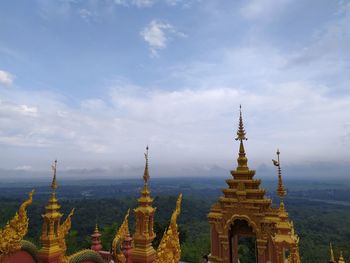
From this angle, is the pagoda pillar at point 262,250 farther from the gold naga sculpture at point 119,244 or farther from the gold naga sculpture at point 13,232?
the gold naga sculpture at point 13,232

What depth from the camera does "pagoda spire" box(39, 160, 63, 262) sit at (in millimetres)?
12234

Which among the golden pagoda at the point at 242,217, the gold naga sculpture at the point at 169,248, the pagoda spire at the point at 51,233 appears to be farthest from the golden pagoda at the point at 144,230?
the pagoda spire at the point at 51,233

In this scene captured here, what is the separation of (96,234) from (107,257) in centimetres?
179

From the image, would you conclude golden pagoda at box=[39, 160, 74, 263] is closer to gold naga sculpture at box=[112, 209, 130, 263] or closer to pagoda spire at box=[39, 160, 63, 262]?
pagoda spire at box=[39, 160, 63, 262]

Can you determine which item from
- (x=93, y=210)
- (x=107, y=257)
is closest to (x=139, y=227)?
(x=107, y=257)

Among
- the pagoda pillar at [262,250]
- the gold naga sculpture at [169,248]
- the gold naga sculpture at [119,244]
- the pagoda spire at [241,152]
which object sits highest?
the pagoda spire at [241,152]

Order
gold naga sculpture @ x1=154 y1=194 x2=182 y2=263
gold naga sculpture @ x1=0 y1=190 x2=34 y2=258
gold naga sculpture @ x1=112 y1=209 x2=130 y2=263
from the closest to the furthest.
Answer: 1. gold naga sculpture @ x1=154 y1=194 x2=182 y2=263
2. gold naga sculpture @ x1=0 y1=190 x2=34 y2=258
3. gold naga sculpture @ x1=112 y1=209 x2=130 y2=263

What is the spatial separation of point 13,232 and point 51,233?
76.8 inches

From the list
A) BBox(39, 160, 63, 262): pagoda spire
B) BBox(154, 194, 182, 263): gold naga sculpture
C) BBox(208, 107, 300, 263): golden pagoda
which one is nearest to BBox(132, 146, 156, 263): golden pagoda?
BBox(154, 194, 182, 263): gold naga sculpture

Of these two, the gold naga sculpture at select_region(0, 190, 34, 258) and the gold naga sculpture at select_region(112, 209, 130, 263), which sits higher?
the gold naga sculpture at select_region(0, 190, 34, 258)

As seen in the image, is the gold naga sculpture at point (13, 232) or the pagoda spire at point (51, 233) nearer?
the gold naga sculpture at point (13, 232)

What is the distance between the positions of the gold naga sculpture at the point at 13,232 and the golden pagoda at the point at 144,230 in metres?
3.81

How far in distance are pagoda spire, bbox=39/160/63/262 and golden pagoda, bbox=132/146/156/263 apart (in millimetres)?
3620

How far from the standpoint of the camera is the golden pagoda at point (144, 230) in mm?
10633
